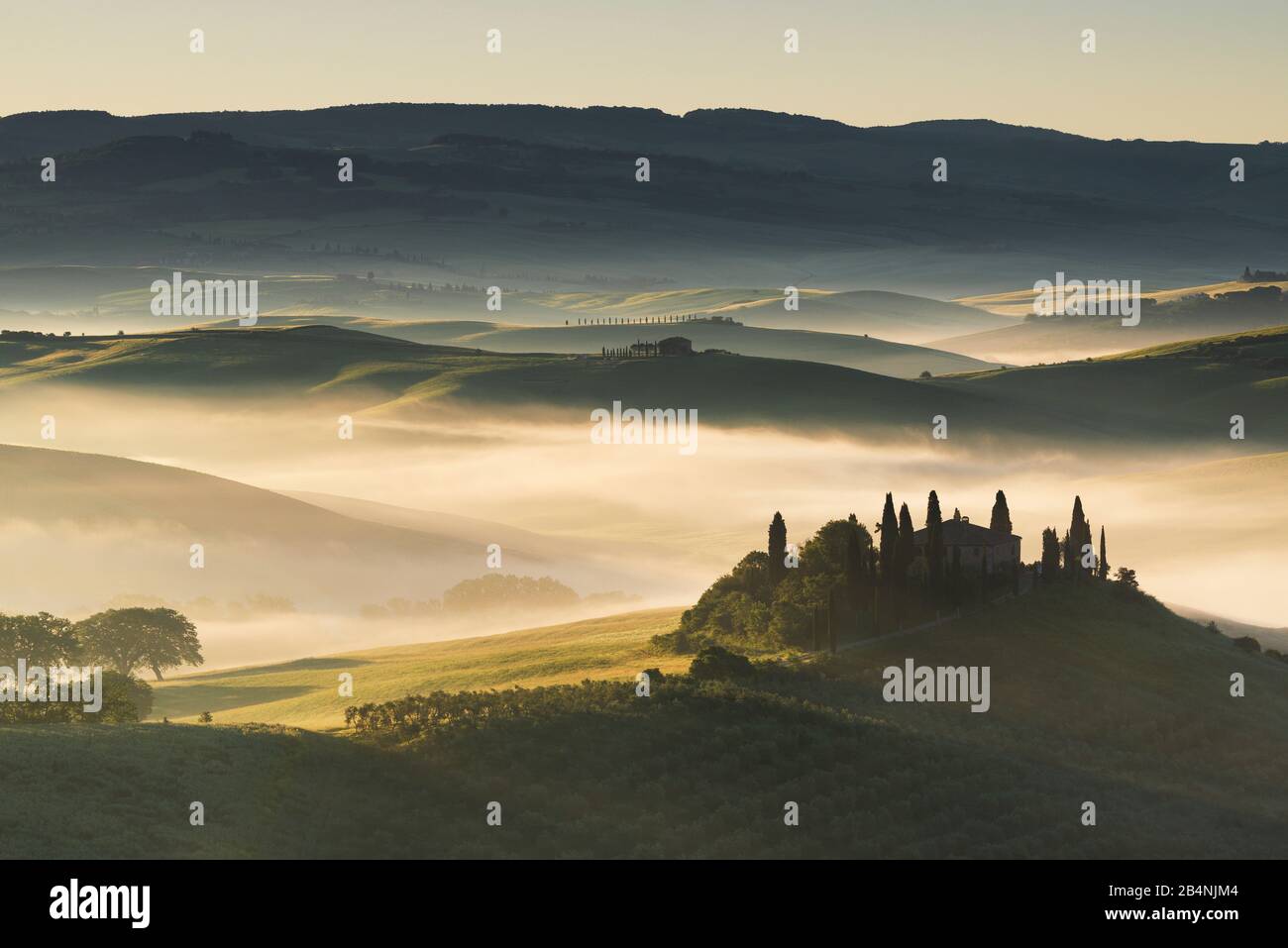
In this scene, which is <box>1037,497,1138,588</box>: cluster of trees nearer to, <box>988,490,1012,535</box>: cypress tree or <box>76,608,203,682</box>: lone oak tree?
<box>988,490,1012,535</box>: cypress tree

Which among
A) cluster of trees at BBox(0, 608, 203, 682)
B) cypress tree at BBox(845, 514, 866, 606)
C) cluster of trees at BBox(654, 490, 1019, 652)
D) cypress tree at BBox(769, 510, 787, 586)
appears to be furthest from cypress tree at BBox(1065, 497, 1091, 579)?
cluster of trees at BBox(0, 608, 203, 682)

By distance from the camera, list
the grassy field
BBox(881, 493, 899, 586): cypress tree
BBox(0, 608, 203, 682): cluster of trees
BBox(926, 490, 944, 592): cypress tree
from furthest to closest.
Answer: BBox(0, 608, 203, 682): cluster of trees < BBox(926, 490, 944, 592): cypress tree < BBox(881, 493, 899, 586): cypress tree < the grassy field

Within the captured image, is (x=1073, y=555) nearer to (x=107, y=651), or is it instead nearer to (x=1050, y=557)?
(x=1050, y=557)

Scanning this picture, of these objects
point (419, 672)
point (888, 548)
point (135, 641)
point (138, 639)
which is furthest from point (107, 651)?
point (888, 548)

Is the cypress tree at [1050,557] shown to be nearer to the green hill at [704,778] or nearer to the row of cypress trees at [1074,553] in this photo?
the row of cypress trees at [1074,553]

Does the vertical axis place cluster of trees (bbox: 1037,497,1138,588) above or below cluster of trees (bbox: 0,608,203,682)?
above

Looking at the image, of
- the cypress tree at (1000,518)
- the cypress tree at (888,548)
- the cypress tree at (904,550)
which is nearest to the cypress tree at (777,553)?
the cypress tree at (888,548)
